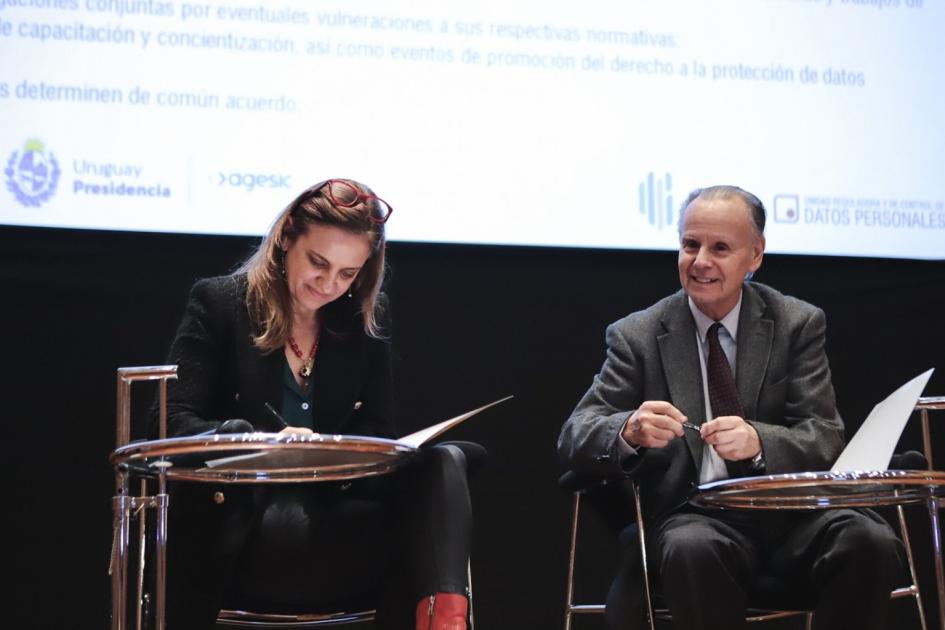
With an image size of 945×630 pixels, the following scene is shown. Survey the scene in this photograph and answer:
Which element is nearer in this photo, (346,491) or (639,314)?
(346,491)

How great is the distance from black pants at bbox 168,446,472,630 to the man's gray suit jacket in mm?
494

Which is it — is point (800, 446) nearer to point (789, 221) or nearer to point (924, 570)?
point (789, 221)

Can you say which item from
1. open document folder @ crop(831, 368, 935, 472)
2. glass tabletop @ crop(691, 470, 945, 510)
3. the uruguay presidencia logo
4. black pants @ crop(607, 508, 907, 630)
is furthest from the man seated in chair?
the uruguay presidencia logo

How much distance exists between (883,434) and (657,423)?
18.3 inches

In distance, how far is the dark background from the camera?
3.75 metres

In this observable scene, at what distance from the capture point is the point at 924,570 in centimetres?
426

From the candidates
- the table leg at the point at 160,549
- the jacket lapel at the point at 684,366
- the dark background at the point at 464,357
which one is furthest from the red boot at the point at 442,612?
the dark background at the point at 464,357

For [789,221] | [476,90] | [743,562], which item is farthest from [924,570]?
[476,90]

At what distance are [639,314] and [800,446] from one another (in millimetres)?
557

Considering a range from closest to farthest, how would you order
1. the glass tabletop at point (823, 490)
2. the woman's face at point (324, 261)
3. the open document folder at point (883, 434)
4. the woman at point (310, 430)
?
the glass tabletop at point (823, 490)
the open document folder at point (883, 434)
the woman at point (310, 430)
the woman's face at point (324, 261)

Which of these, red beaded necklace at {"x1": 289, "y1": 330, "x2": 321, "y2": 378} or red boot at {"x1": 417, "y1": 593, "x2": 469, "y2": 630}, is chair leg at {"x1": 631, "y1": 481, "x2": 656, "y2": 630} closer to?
red boot at {"x1": 417, "y1": 593, "x2": 469, "y2": 630}

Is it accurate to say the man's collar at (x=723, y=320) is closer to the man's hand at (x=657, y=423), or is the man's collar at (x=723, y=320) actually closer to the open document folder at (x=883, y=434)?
the man's hand at (x=657, y=423)

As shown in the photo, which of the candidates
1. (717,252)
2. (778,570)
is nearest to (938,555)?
(778,570)

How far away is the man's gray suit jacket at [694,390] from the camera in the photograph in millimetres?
2729
